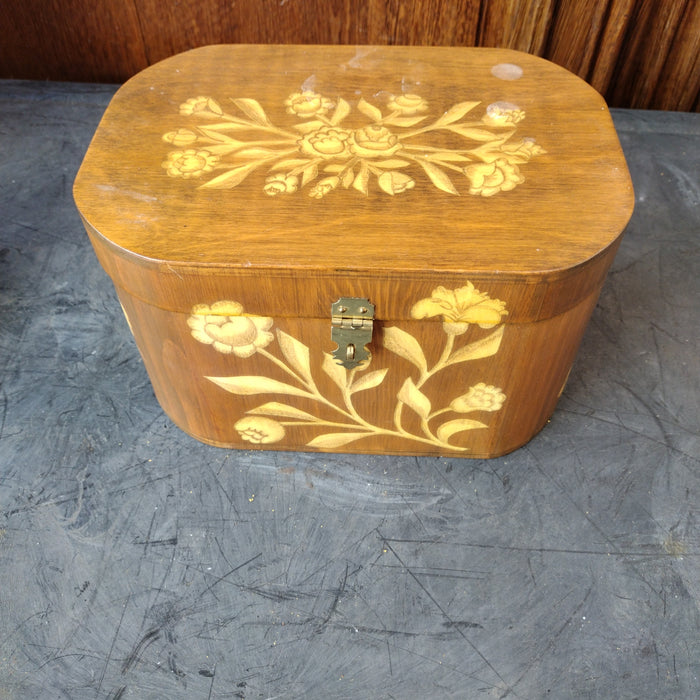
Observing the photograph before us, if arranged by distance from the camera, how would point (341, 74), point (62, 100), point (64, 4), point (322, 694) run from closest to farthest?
point (322, 694), point (341, 74), point (64, 4), point (62, 100)

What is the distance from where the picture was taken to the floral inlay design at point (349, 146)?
2.44 feet

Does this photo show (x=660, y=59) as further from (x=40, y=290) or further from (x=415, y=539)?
(x=40, y=290)

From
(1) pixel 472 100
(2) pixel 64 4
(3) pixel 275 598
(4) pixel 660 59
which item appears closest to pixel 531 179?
(1) pixel 472 100

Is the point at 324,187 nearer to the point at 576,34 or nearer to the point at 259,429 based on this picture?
the point at 259,429

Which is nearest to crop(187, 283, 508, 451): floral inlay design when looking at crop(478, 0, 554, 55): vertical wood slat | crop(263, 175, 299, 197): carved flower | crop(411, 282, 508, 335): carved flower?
crop(411, 282, 508, 335): carved flower

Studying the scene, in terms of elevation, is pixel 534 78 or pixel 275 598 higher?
pixel 534 78

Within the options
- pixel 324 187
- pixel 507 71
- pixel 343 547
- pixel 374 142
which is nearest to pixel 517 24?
pixel 507 71

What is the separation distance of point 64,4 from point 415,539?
1.17 metres

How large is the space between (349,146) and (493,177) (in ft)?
0.57

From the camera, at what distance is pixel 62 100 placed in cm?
137

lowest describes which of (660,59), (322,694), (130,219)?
(322,694)

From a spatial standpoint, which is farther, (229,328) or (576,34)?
(576,34)

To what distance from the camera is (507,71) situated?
2.95ft

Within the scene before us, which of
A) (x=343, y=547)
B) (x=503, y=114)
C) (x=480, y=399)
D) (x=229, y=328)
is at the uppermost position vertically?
(x=503, y=114)
